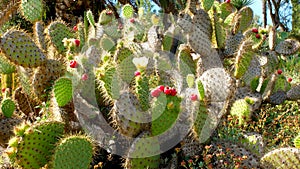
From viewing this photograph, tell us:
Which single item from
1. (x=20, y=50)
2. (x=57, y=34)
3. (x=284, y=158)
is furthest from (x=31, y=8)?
(x=284, y=158)

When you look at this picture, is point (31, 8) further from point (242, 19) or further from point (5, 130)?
point (242, 19)

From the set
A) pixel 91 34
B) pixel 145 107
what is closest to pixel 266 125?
pixel 145 107

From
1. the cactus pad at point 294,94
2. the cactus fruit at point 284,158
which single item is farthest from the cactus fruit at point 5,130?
the cactus pad at point 294,94

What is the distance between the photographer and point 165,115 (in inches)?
103

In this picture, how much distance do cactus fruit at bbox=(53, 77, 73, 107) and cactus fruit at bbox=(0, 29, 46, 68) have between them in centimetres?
37

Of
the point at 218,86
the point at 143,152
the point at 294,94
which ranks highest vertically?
the point at 218,86

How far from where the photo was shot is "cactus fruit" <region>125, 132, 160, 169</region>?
2557 millimetres

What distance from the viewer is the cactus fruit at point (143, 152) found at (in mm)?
2557

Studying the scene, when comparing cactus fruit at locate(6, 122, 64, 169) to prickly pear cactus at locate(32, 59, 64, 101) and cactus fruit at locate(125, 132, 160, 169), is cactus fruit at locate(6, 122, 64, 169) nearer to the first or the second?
cactus fruit at locate(125, 132, 160, 169)

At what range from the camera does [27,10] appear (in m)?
3.95

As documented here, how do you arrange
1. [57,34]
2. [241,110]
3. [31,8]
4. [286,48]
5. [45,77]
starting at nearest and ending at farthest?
[45,77] < [241,110] < [57,34] < [31,8] < [286,48]

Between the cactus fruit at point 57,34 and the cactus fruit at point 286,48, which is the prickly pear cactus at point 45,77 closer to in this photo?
the cactus fruit at point 57,34

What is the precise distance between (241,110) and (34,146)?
1788mm

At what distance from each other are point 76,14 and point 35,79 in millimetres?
4837
